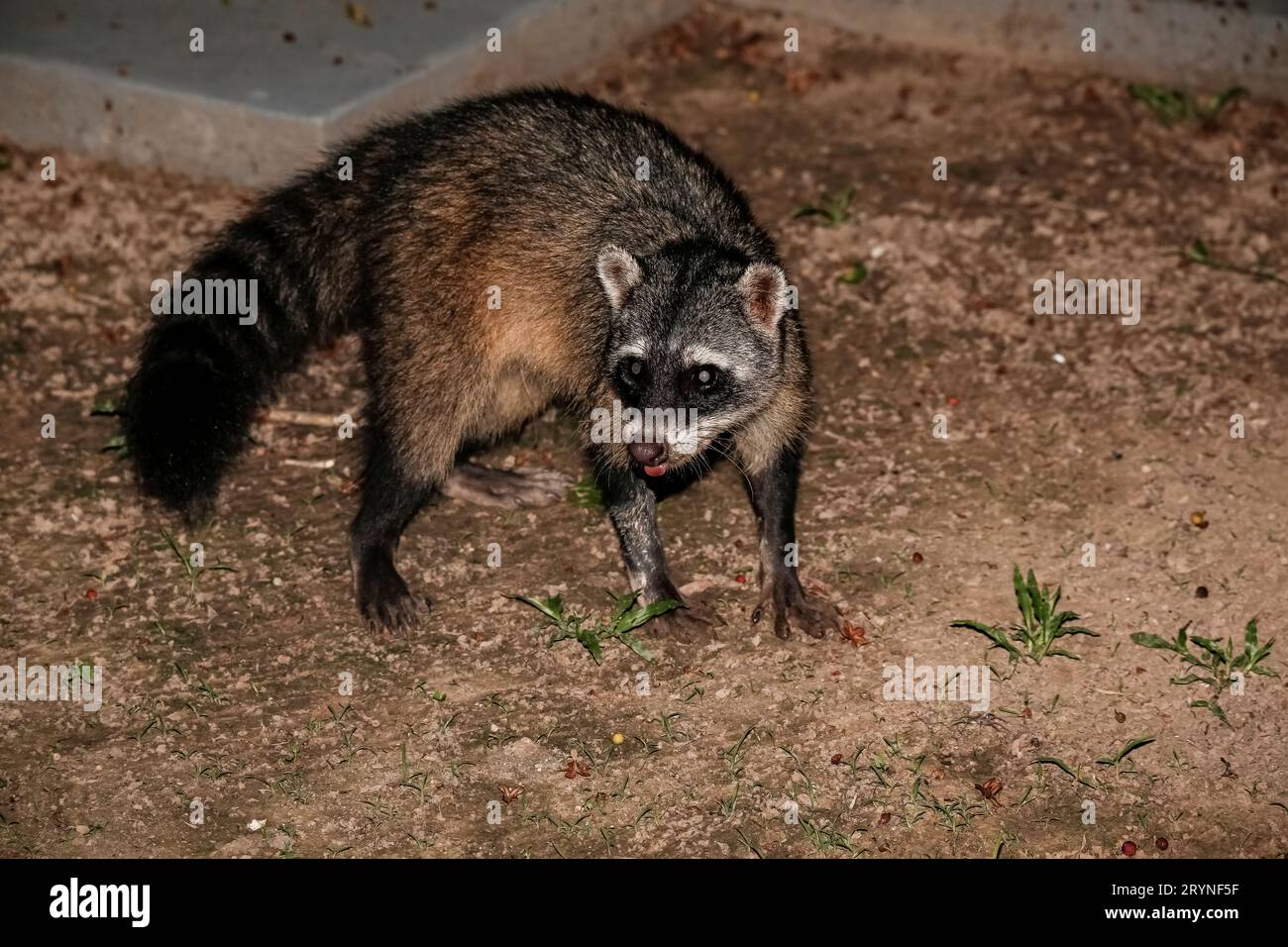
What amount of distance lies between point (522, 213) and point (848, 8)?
4.61 m

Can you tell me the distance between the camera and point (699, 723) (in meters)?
5.35

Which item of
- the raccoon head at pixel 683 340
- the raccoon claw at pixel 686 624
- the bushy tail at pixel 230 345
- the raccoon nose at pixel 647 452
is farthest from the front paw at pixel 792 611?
the bushy tail at pixel 230 345

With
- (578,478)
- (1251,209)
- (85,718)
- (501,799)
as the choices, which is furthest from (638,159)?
(1251,209)

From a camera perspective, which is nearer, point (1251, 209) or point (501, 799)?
point (501, 799)

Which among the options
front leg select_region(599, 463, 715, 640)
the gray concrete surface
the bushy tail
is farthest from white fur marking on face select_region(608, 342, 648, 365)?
the gray concrete surface

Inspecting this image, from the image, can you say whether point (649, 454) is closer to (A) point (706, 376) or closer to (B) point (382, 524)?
(A) point (706, 376)

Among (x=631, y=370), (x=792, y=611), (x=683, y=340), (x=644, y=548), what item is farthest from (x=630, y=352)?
(x=792, y=611)

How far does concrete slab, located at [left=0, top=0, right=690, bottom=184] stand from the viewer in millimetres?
8086

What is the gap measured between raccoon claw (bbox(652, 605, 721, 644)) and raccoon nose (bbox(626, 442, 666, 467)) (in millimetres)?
715

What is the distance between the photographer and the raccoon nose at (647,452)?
5.31 metres

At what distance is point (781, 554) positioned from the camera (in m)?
5.85

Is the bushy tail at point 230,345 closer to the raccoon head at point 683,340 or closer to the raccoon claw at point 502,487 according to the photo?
the raccoon claw at point 502,487

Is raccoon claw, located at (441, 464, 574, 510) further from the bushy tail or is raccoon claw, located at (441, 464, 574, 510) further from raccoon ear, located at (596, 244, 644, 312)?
raccoon ear, located at (596, 244, 644, 312)

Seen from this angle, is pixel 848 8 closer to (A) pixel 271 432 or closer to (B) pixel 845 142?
(B) pixel 845 142
